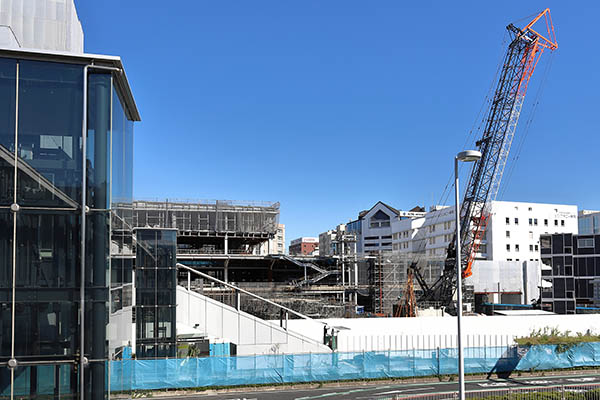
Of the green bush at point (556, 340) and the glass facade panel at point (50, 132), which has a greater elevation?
the glass facade panel at point (50, 132)

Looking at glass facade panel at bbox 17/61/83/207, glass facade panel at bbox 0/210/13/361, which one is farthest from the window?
glass facade panel at bbox 0/210/13/361

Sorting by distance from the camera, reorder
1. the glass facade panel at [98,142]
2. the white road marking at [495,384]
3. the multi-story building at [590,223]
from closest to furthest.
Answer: the glass facade panel at [98,142] < the white road marking at [495,384] < the multi-story building at [590,223]

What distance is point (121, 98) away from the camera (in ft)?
26.4

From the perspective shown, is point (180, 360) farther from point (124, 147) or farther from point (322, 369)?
point (124, 147)

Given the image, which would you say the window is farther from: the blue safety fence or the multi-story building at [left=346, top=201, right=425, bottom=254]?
the multi-story building at [left=346, top=201, right=425, bottom=254]

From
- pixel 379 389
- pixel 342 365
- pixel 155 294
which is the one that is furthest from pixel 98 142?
pixel 342 365

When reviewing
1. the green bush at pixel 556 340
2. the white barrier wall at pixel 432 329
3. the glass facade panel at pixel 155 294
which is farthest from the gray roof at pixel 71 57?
the green bush at pixel 556 340

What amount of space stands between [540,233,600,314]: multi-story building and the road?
3896 cm

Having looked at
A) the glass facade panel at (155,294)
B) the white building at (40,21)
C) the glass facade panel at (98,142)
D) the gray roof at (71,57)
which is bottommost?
the glass facade panel at (155,294)

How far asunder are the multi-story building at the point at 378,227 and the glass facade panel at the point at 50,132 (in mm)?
128572

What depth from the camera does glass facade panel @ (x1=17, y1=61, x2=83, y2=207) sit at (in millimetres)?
6891

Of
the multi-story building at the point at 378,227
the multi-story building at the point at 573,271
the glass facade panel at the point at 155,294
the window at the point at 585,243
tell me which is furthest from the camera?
the multi-story building at the point at 378,227

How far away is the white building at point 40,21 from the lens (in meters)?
11.8

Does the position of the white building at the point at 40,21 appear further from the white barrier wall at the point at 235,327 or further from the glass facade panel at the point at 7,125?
the white barrier wall at the point at 235,327
